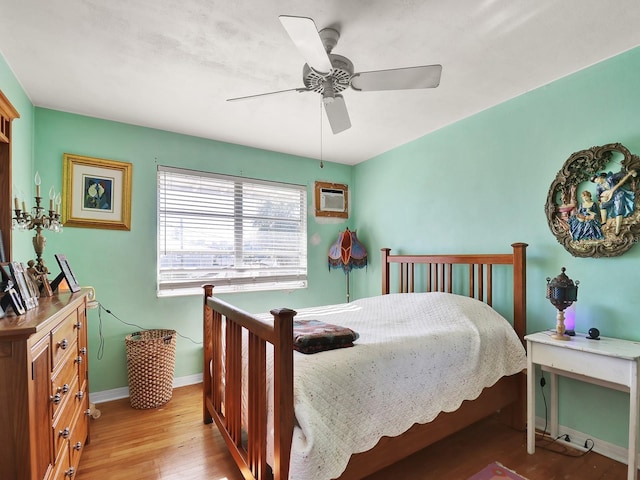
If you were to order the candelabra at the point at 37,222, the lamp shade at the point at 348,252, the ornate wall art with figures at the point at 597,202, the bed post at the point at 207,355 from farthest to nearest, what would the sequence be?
1. the lamp shade at the point at 348,252
2. the bed post at the point at 207,355
3. the ornate wall art with figures at the point at 597,202
4. the candelabra at the point at 37,222

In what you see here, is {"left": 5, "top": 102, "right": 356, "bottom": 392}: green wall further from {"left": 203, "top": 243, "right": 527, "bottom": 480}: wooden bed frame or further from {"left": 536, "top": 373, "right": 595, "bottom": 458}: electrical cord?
{"left": 536, "top": 373, "right": 595, "bottom": 458}: electrical cord

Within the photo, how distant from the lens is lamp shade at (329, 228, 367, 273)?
3818 millimetres

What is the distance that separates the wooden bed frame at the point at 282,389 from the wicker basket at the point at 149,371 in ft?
1.77

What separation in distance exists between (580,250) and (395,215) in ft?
5.76

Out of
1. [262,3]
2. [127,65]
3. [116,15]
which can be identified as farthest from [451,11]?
[127,65]

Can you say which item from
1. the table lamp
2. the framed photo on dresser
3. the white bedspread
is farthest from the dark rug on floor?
the framed photo on dresser

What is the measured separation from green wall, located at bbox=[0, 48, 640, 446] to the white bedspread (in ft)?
1.87

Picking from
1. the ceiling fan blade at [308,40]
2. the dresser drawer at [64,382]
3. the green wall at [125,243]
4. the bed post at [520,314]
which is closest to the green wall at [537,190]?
the bed post at [520,314]

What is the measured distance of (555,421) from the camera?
2.20m

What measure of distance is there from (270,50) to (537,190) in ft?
6.70

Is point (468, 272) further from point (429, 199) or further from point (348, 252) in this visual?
point (348, 252)

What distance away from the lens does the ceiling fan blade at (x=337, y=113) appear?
190cm

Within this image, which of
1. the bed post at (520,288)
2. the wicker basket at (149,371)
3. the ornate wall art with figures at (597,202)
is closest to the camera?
the ornate wall art with figures at (597,202)

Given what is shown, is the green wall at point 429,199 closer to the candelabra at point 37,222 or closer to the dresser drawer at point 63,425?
the candelabra at point 37,222
